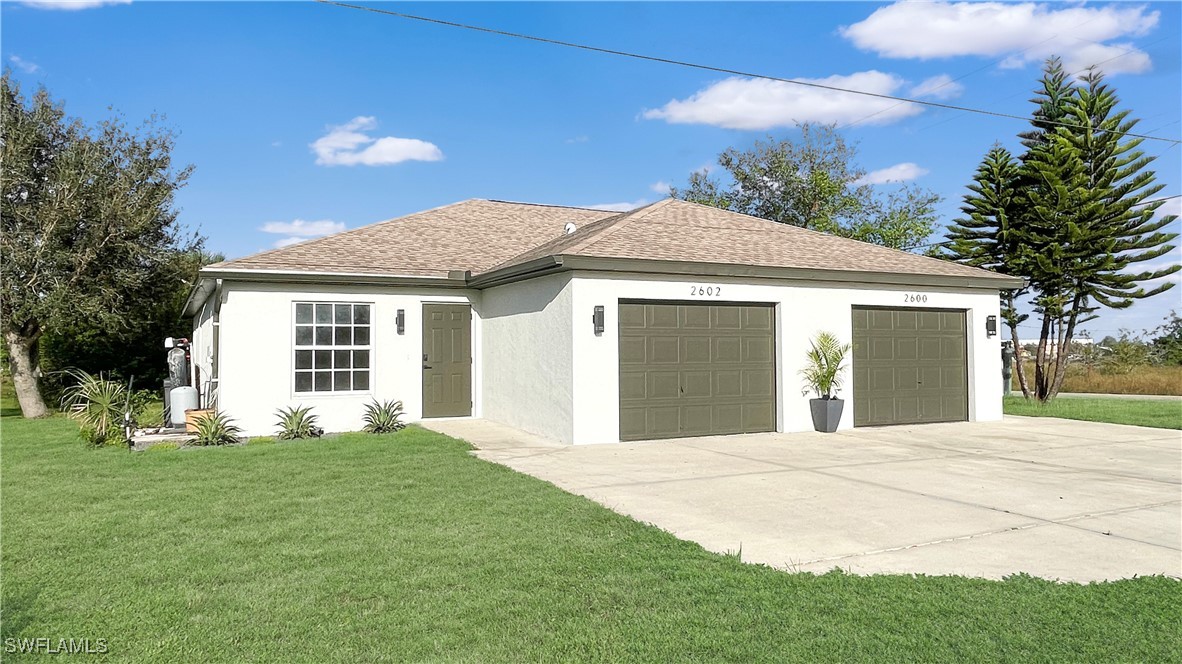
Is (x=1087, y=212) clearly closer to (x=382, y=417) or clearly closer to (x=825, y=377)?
(x=825, y=377)

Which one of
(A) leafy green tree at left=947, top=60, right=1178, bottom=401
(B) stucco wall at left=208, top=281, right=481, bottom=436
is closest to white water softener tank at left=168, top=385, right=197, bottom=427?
(B) stucco wall at left=208, top=281, right=481, bottom=436

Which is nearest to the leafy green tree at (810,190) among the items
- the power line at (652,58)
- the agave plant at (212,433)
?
the power line at (652,58)

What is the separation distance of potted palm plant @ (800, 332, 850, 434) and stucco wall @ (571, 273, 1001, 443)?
145mm

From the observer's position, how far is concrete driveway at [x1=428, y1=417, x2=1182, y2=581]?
15.7 ft

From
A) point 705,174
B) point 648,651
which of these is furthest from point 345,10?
point 705,174

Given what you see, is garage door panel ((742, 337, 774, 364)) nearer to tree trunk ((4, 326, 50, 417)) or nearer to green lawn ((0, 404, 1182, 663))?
green lawn ((0, 404, 1182, 663))

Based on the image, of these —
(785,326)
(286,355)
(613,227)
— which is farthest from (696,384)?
(286,355)

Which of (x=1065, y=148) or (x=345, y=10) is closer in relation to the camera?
(x=345, y=10)

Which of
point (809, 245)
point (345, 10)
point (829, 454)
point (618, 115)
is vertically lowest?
point (829, 454)

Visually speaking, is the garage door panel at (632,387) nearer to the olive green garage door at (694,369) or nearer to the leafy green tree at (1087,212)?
the olive green garage door at (694,369)

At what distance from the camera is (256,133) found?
1678cm

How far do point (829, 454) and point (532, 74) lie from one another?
11.1 metres

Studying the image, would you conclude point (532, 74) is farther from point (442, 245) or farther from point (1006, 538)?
point (1006, 538)

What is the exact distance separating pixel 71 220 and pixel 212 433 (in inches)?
321
